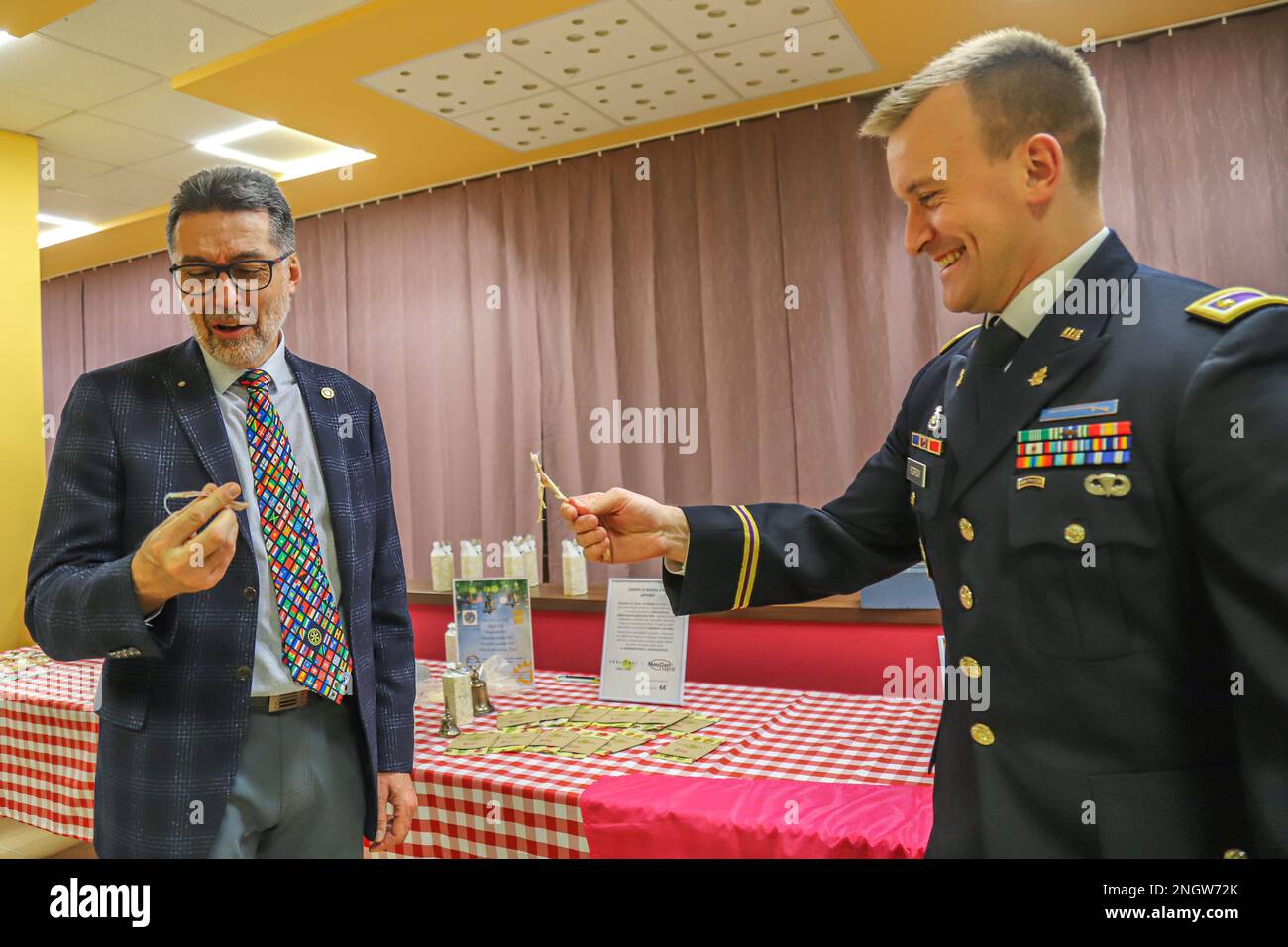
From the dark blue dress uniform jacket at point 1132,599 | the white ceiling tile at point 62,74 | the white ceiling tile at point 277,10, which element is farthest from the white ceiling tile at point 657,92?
the dark blue dress uniform jacket at point 1132,599

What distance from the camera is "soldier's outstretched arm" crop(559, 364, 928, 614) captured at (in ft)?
4.19

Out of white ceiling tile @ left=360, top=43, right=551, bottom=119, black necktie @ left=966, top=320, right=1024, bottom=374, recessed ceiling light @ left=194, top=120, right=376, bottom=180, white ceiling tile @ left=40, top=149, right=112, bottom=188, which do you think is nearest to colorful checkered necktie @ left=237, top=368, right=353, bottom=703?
black necktie @ left=966, top=320, right=1024, bottom=374

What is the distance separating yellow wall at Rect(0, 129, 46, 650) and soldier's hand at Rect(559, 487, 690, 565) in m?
4.00

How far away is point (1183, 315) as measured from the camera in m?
0.91

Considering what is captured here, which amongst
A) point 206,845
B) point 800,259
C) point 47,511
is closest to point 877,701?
point 206,845

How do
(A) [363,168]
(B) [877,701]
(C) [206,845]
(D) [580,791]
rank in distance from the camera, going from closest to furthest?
(C) [206,845], (D) [580,791], (B) [877,701], (A) [363,168]

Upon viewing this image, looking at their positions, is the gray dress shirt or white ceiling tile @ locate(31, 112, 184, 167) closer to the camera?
the gray dress shirt

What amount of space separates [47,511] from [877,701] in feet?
6.89

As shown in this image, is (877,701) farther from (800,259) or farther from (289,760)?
(800,259)

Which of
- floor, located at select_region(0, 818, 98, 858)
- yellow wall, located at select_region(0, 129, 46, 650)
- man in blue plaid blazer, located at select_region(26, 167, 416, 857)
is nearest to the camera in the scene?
man in blue plaid blazer, located at select_region(26, 167, 416, 857)

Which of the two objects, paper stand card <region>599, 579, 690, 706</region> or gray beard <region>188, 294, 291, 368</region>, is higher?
gray beard <region>188, 294, 291, 368</region>

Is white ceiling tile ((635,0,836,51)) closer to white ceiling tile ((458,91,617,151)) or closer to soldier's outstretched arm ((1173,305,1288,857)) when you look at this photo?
white ceiling tile ((458,91,617,151))

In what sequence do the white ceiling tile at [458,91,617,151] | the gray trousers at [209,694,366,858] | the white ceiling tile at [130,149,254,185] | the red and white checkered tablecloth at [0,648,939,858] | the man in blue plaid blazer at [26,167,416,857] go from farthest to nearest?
the white ceiling tile at [130,149,254,185] < the white ceiling tile at [458,91,617,151] < the red and white checkered tablecloth at [0,648,939,858] < the gray trousers at [209,694,366,858] < the man in blue plaid blazer at [26,167,416,857]

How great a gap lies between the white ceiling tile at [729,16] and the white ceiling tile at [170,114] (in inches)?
84.5
